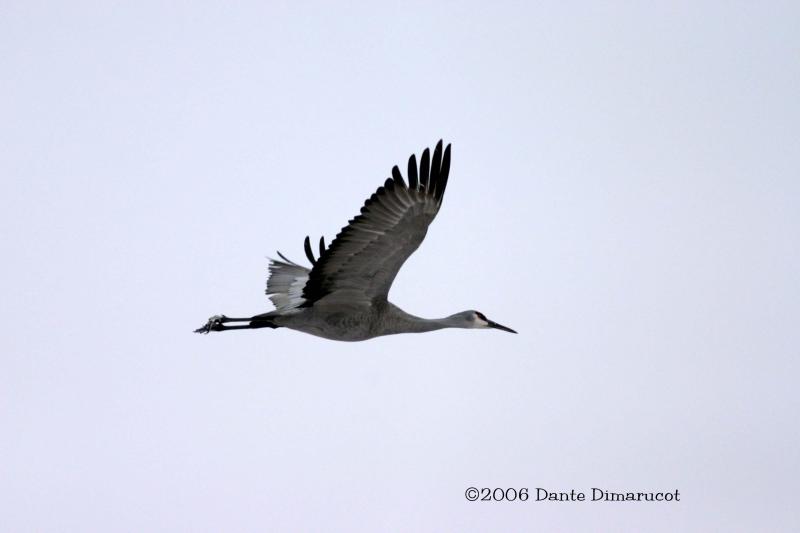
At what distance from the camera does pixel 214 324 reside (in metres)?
19.1

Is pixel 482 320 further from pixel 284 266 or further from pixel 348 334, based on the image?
pixel 284 266

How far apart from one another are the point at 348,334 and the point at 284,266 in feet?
15.2

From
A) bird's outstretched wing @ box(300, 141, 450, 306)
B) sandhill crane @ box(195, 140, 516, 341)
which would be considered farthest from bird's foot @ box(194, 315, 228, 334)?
bird's outstretched wing @ box(300, 141, 450, 306)

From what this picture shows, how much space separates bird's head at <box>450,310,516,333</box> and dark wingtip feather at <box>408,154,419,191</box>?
3126mm

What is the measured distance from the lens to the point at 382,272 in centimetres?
1784

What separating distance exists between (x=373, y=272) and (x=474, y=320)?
2.33m

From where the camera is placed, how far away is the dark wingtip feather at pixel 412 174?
669 inches

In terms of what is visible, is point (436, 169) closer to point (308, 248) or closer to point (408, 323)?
point (408, 323)

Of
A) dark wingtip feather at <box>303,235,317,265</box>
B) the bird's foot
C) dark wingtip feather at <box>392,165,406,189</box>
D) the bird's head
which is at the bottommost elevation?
the bird's foot

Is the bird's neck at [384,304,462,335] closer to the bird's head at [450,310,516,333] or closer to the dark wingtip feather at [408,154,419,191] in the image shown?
the bird's head at [450,310,516,333]

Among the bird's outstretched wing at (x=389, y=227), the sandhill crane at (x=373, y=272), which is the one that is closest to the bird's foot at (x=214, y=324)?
the sandhill crane at (x=373, y=272)

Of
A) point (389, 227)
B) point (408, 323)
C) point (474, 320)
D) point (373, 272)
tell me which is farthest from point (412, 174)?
point (474, 320)

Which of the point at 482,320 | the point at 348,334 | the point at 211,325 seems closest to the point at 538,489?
the point at 482,320

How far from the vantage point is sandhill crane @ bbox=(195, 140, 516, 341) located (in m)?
17.0
